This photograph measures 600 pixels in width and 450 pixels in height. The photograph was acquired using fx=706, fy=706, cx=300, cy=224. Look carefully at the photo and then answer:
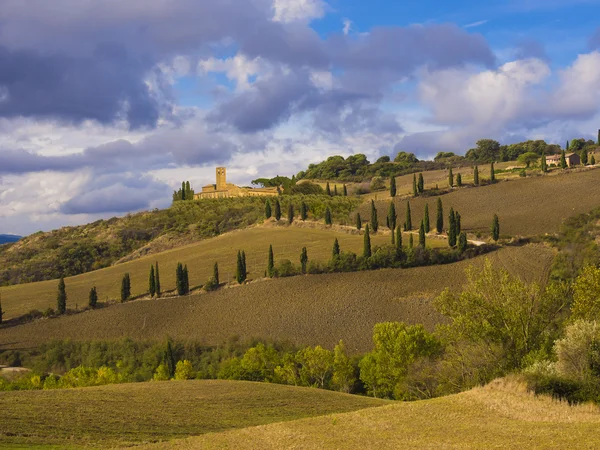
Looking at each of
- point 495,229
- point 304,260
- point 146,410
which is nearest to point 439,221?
point 495,229

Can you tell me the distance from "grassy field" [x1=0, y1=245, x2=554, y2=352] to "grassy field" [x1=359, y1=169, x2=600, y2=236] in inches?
624

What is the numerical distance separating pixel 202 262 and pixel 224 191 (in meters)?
68.7

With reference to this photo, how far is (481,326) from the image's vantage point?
3659cm

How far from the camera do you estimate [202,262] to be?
108 meters

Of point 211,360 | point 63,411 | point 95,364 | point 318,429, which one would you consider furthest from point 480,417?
point 95,364

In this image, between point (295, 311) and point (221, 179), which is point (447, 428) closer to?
point (295, 311)

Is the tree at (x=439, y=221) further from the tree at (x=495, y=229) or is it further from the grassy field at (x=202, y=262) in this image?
the tree at (x=495, y=229)

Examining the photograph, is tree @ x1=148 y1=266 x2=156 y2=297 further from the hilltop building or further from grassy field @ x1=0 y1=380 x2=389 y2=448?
the hilltop building

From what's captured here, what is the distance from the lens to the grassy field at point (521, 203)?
10791 centimetres

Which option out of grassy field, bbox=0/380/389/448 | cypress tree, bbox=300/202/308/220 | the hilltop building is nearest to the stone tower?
the hilltop building

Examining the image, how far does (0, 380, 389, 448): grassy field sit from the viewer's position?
80.4 ft

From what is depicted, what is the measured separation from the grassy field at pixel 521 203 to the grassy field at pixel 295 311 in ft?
52.0

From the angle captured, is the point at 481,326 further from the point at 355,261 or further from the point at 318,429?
the point at 355,261

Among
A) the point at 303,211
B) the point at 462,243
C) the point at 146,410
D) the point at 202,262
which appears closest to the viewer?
the point at 146,410
